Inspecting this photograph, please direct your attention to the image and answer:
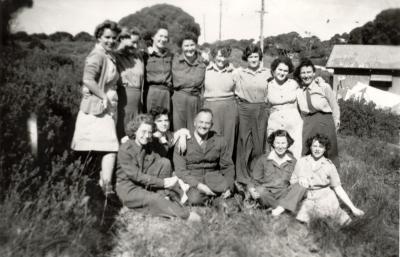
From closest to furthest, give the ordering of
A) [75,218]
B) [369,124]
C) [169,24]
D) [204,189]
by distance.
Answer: [75,218] < [204,189] < [169,24] < [369,124]

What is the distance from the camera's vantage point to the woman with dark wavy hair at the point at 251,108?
5559 millimetres

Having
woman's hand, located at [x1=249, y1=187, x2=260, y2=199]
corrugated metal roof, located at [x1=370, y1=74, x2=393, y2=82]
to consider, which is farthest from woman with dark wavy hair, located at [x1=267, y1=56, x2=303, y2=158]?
corrugated metal roof, located at [x1=370, y1=74, x2=393, y2=82]

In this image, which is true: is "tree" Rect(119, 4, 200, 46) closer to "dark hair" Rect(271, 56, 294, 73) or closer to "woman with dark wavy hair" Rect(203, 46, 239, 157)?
"woman with dark wavy hair" Rect(203, 46, 239, 157)

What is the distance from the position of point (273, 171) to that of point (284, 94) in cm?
114

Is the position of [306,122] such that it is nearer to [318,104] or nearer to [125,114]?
[318,104]

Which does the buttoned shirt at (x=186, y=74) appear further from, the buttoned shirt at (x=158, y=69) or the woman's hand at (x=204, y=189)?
the woman's hand at (x=204, y=189)

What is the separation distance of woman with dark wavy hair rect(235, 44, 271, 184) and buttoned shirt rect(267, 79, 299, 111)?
5.0 inches

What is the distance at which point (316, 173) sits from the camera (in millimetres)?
4789

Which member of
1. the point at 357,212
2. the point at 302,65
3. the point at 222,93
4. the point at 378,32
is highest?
the point at 378,32

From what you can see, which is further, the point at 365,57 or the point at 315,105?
the point at 365,57

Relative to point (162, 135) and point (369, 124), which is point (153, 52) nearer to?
point (162, 135)

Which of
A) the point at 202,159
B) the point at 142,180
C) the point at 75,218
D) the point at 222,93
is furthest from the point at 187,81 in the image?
the point at 75,218

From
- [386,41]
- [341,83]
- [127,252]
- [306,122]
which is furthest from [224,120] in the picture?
[386,41]

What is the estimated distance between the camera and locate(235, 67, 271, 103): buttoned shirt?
5559 mm
